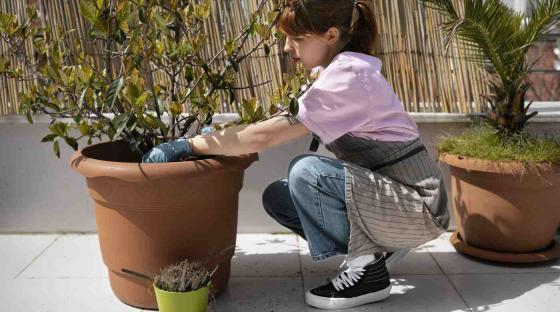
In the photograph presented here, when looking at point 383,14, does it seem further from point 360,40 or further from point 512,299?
point 512,299

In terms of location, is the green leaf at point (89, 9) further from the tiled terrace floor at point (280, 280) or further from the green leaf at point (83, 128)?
the tiled terrace floor at point (280, 280)

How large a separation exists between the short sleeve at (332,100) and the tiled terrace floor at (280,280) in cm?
70

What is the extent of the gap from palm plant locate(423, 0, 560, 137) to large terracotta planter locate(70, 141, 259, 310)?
1.21 meters

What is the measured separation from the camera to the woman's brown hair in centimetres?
222

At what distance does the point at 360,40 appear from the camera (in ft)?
7.62

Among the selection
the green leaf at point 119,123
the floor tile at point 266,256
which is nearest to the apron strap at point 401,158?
the floor tile at point 266,256

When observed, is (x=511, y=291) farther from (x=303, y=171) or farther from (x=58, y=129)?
(x=58, y=129)

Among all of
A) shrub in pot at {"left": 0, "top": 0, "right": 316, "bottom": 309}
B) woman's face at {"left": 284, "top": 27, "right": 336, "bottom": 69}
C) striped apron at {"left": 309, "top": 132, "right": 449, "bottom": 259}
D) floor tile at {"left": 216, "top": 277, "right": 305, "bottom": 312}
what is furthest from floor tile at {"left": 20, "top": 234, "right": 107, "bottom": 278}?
woman's face at {"left": 284, "top": 27, "right": 336, "bottom": 69}

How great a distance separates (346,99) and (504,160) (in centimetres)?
91

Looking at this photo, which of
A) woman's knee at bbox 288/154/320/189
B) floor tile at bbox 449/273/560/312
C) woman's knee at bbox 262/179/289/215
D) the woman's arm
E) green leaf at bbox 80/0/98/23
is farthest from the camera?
woman's knee at bbox 262/179/289/215

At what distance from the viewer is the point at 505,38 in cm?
284

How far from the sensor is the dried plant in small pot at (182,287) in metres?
2.10

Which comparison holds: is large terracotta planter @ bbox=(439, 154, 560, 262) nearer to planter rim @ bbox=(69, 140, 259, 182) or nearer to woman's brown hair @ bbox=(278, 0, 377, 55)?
woman's brown hair @ bbox=(278, 0, 377, 55)

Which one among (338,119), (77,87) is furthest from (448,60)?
(77,87)
